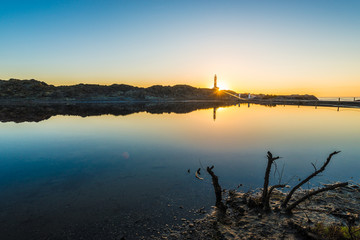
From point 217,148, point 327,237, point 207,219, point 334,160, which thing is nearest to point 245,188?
point 207,219

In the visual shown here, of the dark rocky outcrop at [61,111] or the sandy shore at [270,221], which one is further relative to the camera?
the dark rocky outcrop at [61,111]

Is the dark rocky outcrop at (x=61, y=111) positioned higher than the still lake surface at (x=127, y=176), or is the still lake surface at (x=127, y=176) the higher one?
the dark rocky outcrop at (x=61, y=111)

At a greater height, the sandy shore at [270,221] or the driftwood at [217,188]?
the driftwood at [217,188]

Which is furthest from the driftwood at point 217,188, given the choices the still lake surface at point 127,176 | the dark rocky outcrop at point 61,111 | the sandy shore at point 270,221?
the dark rocky outcrop at point 61,111

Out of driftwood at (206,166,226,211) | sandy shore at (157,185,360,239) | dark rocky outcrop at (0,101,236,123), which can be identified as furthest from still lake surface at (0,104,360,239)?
dark rocky outcrop at (0,101,236,123)

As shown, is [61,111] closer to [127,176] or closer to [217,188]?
[127,176]

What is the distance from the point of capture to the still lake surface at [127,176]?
20.8 ft

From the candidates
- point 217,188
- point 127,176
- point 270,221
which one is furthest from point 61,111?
point 270,221

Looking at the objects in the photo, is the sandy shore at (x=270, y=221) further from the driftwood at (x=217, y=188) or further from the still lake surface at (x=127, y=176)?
the still lake surface at (x=127, y=176)

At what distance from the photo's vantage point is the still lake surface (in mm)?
6336

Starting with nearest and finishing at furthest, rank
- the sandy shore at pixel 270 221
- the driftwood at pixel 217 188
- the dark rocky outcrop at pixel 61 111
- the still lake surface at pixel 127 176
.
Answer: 1. the sandy shore at pixel 270 221
2. the still lake surface at pixel 127 176
3. the driftwood at pixel 217 188
4. the dark rocky outcrop at pixel 61 111

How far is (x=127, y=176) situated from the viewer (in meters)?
10.1

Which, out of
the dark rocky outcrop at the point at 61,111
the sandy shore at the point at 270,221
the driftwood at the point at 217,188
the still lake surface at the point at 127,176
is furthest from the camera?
the dark rocky outcrop at the point at 61,111

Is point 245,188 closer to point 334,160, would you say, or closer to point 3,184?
point 334,160
